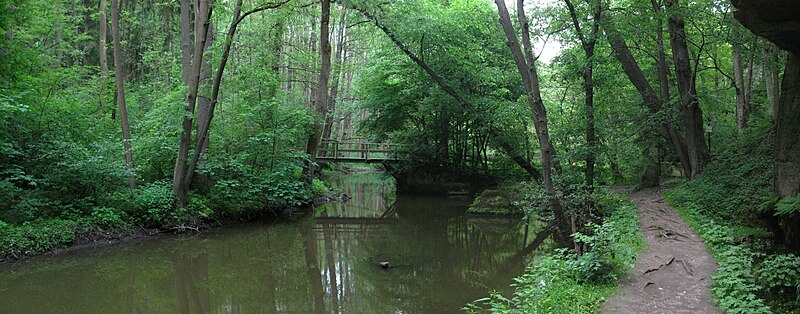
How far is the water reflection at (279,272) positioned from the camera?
785 centimetres

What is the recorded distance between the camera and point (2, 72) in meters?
10.8

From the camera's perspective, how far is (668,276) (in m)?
6.38

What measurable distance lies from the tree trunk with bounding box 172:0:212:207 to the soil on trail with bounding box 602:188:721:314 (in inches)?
423

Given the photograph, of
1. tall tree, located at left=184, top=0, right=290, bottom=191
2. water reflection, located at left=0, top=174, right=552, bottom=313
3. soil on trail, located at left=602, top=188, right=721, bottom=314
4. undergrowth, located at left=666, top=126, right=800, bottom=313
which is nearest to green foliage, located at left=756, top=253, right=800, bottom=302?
undergrowth, located at left=666, top=126, right=800, bottom=313

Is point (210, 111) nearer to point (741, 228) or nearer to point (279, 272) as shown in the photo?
point (279, 272)

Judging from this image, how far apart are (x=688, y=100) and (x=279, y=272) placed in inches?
441

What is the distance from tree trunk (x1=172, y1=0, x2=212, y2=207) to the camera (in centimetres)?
1255

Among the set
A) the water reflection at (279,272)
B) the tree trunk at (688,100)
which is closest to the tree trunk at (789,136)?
the water reflection at (279,272)

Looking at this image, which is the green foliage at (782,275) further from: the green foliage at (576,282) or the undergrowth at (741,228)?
the green foliage at (576,282)

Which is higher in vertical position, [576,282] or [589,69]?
[589,69]

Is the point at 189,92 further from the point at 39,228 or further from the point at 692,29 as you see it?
the point at 692,29

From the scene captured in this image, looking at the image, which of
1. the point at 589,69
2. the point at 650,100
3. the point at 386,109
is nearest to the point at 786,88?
the point at 589,69

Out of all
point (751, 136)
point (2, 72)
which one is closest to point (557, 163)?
point (751, 136)

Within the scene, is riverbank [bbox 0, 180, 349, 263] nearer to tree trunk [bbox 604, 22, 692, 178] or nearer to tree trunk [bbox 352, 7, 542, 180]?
tree trunk [bbox 352, 7, 542, 180]
